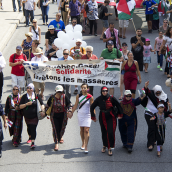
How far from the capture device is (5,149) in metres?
8.87

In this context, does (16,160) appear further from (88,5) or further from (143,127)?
(88,5)

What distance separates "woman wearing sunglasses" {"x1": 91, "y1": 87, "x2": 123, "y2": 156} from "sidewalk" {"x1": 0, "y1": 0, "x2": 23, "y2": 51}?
9.50m

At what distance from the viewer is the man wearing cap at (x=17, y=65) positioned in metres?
11.0

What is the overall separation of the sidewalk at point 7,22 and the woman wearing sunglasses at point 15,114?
321 inches

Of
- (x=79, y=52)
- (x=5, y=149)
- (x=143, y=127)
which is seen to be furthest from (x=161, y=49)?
(x=5, y=149)

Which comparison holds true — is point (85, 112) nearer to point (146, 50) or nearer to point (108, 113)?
point (108, 113)

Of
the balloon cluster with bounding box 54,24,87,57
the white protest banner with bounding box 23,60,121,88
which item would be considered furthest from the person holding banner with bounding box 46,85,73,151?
the balloon cluster with bounding box 54,24,87,57

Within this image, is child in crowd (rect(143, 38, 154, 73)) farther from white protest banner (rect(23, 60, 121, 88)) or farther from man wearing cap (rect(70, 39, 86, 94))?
white protest banner (rect(23, 60, 121, 88))

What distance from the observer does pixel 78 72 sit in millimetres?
10867

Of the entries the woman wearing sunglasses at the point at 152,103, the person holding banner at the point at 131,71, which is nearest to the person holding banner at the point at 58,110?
the woman wearing sunglasses at the point at 152,103

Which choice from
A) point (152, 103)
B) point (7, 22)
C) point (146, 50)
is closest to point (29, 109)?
point (152, 103)

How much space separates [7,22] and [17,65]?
33.3 feet

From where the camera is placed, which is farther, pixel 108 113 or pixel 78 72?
pixel 78 72

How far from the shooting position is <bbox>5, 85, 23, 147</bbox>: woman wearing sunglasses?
8867mm
